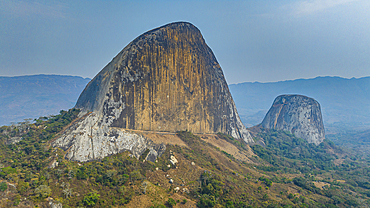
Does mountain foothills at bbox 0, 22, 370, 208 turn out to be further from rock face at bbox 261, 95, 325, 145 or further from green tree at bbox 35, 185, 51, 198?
rock face at bbox 261, 95, 325, 145

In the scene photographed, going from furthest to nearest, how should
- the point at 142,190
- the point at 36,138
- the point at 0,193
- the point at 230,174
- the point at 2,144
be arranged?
the point at 230,174 → the point at 36,138 → the point at 2,144 → the point at 142,190 → the point at 0,193

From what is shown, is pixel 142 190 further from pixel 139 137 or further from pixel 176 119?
pixel 176 119

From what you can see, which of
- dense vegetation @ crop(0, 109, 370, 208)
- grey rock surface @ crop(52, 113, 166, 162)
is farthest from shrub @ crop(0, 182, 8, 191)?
grey rock surface @ crop(52, 113, 166, 162)

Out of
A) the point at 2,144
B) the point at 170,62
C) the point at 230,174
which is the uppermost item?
the point at 170,62

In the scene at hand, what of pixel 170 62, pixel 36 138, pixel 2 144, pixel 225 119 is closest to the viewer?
pixel 2 144

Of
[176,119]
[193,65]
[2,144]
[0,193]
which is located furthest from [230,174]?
[2,144]

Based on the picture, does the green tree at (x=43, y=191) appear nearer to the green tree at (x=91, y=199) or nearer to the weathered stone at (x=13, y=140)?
the green tree at (x=91, y=199)

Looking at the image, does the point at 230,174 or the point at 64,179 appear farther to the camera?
the point at 230,174
